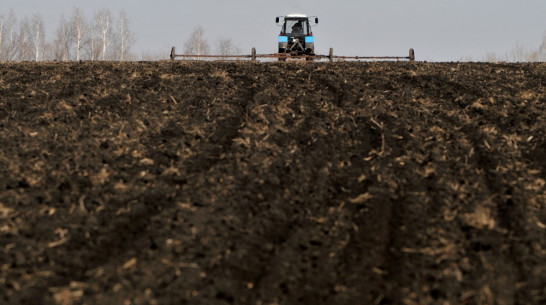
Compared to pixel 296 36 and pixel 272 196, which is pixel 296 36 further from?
pixel 272 196

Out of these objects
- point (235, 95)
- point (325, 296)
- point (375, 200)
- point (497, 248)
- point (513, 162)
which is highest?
point (235, 95)

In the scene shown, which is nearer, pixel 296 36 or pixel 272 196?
pixel 272 196

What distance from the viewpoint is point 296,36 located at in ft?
69.1

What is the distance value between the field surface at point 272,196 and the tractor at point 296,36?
1380 centimetres

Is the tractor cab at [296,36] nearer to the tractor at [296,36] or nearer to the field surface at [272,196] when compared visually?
the tractor at [296,36]

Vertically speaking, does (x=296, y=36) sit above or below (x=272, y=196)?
above

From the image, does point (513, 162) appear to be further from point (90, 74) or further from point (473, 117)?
point (90, 74)

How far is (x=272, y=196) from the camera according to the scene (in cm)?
430

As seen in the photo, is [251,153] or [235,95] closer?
[251,153]

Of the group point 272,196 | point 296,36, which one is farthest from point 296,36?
point 272,196

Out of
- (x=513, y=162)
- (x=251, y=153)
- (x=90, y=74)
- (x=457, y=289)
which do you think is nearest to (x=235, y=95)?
(x=251, y=153)

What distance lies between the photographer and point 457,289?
314 centimetres

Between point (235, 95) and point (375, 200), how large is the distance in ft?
12.8

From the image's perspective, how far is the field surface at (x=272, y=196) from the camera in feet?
10.6
